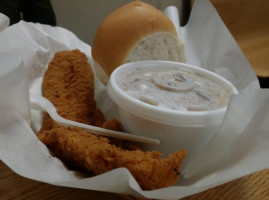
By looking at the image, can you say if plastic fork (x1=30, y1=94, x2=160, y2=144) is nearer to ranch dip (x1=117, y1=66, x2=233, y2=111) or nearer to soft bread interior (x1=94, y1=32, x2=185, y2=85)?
ranch dip (x1=117, y1=66, x2=233, y2=111)

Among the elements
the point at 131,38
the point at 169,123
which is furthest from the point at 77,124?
the point at 131,38

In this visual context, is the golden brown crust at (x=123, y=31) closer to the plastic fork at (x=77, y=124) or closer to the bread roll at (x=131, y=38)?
the bread roll at (x=131, y=38)

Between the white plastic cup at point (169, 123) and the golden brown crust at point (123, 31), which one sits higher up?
the golden brown crust at point (123, 31)

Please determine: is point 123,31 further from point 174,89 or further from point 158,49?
point 174,89

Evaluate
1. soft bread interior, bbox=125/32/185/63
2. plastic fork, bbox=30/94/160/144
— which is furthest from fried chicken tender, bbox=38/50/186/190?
soft bread interior, bbox=125/32/185/63

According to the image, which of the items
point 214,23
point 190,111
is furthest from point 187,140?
point 214,23

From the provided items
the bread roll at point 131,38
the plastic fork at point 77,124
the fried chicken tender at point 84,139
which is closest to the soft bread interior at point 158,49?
the bread roll at point 131,38

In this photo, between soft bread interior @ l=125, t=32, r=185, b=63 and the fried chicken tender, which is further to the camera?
soft bread interior @ l=125, t=32, r=185, b=63
